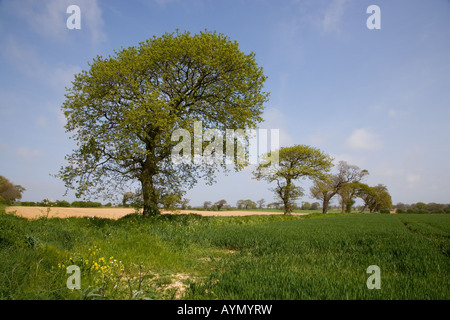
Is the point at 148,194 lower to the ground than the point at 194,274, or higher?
higher

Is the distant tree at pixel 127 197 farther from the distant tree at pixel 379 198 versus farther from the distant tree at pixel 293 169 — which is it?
the distant tree at pixel 379 198

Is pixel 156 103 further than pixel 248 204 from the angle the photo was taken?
No

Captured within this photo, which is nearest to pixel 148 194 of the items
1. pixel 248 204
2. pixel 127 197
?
pixel 127 197

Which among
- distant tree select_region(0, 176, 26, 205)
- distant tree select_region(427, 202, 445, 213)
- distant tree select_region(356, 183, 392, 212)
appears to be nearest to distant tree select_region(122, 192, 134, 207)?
distant tree select_region(0, 176, 26, 205)

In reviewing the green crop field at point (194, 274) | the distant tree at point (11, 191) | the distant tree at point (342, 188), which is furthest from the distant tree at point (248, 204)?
the green crop field at point (194, 274)

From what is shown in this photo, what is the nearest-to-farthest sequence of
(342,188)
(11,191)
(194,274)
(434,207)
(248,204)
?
(194,274)
(11,191)
(342,188)
(434,207)
(248,204)

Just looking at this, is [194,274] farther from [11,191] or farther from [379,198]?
[379,198]

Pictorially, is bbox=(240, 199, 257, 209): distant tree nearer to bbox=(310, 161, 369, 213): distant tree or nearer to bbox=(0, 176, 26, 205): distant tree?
bbox=(310, 161, 369, 213): distant tree

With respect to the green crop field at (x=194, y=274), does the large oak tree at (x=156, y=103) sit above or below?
above

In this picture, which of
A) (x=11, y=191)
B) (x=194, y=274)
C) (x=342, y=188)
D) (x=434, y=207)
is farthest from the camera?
(x=434, y=207)

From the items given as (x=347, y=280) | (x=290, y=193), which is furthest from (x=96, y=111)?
(x=290, y=193)

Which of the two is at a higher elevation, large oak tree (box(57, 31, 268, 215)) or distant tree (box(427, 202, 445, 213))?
large oak tree (box(57, 31, 268, 215))

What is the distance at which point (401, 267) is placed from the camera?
5.72m
